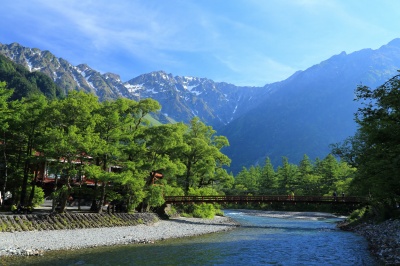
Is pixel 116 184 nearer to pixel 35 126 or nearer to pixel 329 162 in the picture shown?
pixel 35 126

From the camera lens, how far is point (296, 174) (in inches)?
3568

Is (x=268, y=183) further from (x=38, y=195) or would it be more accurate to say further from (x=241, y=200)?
(x=38, y=195)

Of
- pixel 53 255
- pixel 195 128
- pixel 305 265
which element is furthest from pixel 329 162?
pixel 53 255

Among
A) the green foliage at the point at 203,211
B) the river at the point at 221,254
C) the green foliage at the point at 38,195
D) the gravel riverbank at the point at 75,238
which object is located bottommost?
the river at the point at 221,254

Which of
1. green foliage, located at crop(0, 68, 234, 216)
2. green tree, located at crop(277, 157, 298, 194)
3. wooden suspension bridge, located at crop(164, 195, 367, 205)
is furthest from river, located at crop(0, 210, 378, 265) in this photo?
green tree, located at crop(277, 157, 298, 194)

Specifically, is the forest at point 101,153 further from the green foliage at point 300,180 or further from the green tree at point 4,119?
the green foliage at point 300,180

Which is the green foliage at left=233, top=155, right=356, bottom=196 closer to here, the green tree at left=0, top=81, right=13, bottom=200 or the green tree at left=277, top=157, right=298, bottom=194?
the green tree at left=277, top=157, right=298, bottom=194

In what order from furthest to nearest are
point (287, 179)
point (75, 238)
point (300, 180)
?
point (287, 179)
point (300, 180)
point (75, 238)

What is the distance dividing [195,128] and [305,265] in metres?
34.7

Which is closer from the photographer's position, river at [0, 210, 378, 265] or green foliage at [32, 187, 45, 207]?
river at [0, 210, 378, 265]

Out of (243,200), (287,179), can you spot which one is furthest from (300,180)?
(243,200)

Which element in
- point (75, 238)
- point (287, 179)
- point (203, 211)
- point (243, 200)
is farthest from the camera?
point (287, 179)

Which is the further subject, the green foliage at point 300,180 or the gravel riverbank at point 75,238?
the green foliage at point 300,180

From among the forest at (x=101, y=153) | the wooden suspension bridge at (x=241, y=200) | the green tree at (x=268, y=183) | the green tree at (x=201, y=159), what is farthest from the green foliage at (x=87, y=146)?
the green tree at (x=268, y=183)
